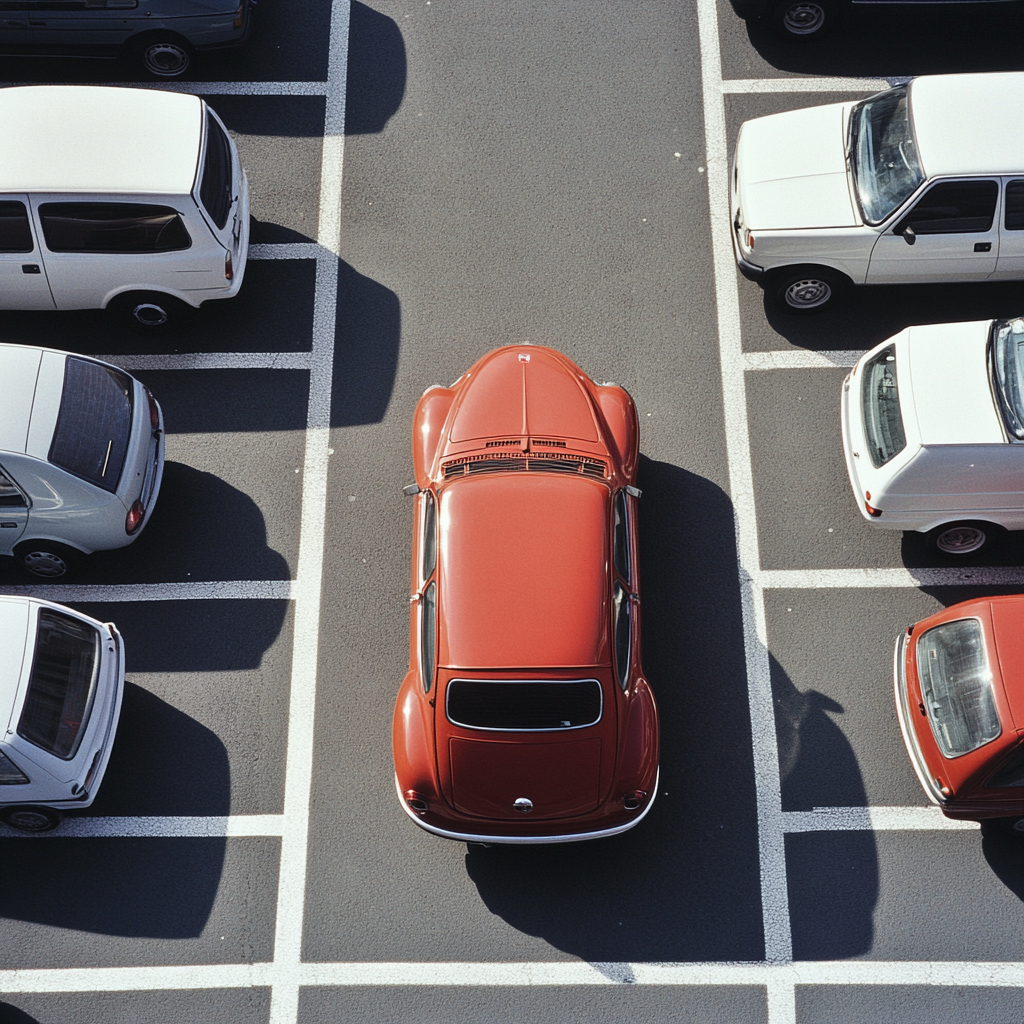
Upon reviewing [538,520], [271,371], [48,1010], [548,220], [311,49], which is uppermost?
[311,49]

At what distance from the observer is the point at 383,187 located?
403 inches

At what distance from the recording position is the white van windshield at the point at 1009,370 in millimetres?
7531

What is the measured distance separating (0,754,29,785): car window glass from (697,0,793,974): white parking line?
5433 millimetres

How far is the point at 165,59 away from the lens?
10.7 m

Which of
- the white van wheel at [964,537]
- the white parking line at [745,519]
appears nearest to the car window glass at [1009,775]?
the white parking line at [745,519]

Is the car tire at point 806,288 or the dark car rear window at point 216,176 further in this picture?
the car tire at point 806,288

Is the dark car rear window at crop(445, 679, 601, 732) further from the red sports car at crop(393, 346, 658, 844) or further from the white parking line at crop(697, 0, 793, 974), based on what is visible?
the white parking line at crop(697, 0, 793, 974)

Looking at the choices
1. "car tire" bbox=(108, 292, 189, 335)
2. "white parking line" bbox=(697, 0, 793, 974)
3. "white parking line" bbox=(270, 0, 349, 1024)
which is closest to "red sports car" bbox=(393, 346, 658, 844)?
"white parking line" bbox=(270, 0, 349, 1024)

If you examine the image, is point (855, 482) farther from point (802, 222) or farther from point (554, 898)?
point (554, 898)

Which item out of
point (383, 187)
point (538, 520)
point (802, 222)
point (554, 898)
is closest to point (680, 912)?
point (554, 898)

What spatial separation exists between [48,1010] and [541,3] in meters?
11.1

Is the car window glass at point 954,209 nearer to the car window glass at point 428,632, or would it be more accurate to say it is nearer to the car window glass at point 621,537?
the car window glass at point 621,537

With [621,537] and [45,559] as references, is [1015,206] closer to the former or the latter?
[621,537]

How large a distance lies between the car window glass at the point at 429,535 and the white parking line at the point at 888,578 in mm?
2920
